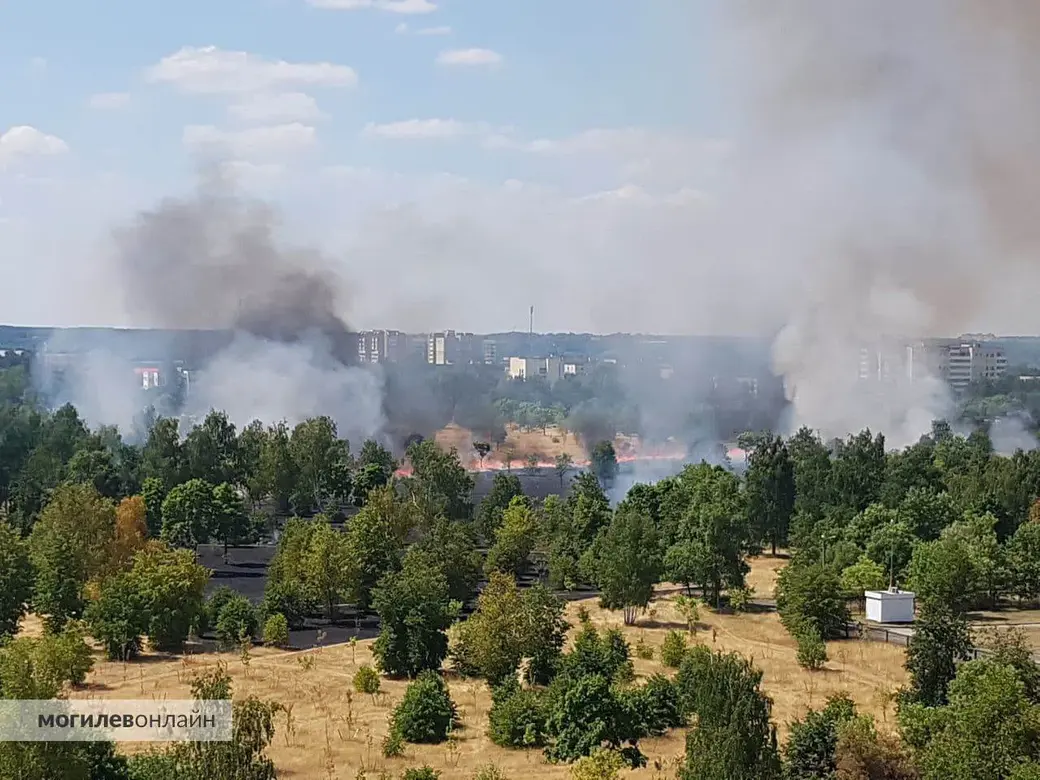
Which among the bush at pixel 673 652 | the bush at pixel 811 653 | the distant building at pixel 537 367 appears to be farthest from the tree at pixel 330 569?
the distant building at pixel 537 367

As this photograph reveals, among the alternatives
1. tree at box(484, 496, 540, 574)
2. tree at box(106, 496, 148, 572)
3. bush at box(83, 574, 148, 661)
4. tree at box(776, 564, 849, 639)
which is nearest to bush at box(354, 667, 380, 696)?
bush at box(83, 574, 148, 661)

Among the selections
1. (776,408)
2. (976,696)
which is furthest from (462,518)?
(776,408)

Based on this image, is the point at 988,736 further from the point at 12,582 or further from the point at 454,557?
the point at 12,582

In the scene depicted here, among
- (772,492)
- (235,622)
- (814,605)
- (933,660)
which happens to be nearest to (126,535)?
(235,622)

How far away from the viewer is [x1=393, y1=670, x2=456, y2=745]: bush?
17.7m

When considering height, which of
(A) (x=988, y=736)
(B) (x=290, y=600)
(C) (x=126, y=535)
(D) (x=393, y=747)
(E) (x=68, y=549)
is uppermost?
(C) (x=126, y=535)

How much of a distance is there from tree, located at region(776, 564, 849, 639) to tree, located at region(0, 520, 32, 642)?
15.3 meters

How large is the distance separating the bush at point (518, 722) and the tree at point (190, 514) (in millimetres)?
18427

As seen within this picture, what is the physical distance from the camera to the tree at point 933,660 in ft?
59.0

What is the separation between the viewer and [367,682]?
2019cm

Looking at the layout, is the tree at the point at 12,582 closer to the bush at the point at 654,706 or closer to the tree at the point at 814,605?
the bush at the point at 654,706

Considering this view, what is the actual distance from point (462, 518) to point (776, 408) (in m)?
41.3

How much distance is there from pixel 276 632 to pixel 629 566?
760 centimetres

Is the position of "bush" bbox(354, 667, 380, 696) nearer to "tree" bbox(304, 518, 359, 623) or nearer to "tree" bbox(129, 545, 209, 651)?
"tree" bbox(129, 545, 209, 651)
